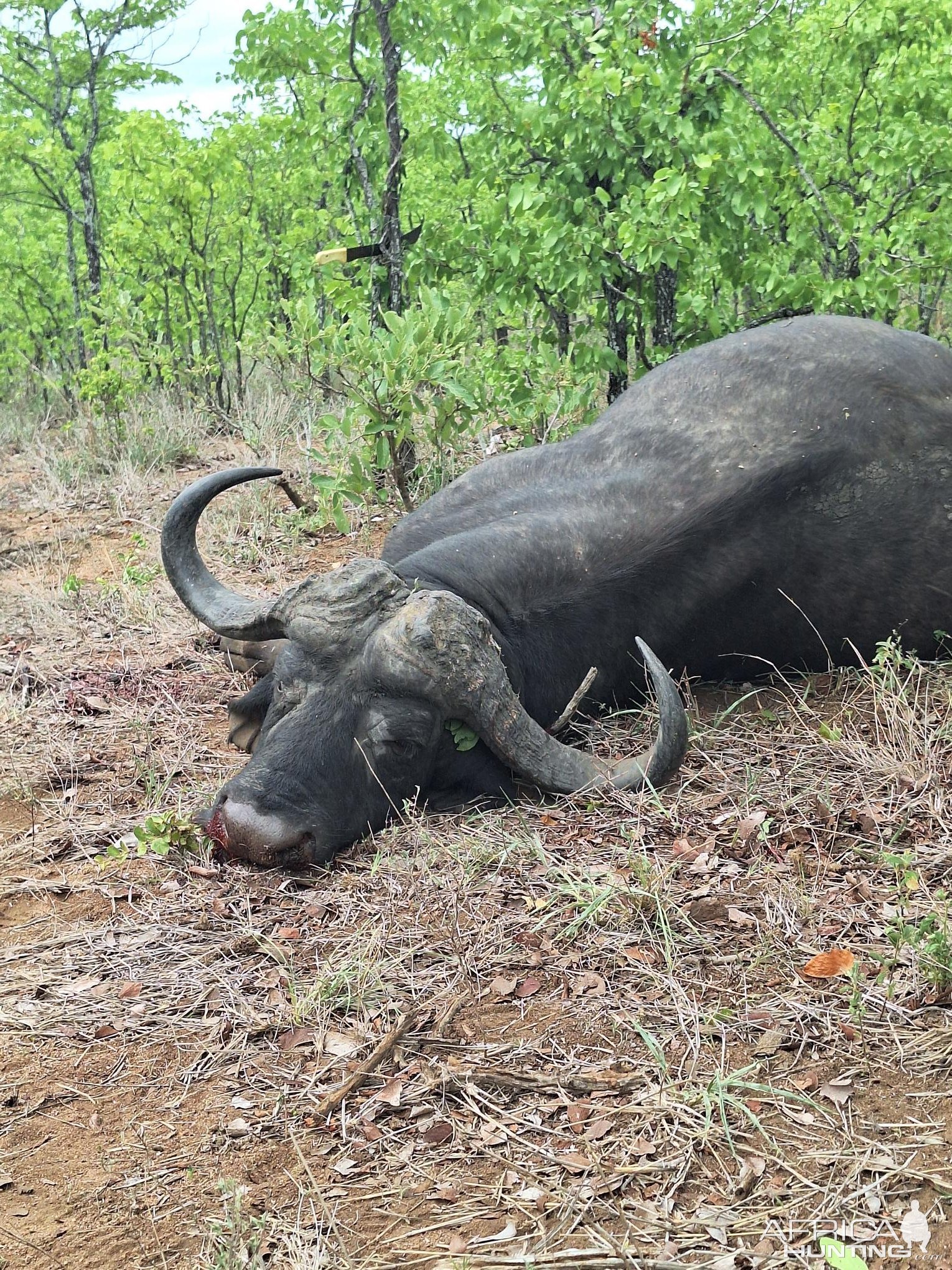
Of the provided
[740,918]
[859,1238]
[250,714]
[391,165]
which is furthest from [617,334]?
[859,1238]

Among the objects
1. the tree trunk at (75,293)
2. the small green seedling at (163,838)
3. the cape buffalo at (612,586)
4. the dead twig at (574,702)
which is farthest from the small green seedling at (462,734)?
the tree trunk at (75,293)

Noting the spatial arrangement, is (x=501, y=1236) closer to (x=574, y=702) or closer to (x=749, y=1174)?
(x=749, y=1174)

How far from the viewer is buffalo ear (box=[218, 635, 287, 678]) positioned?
5.20 m

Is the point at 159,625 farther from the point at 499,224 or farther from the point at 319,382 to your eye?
the point at 499,224

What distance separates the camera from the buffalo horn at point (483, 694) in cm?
390

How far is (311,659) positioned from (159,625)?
8.23ft

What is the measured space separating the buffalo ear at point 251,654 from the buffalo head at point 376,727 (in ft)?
3.05

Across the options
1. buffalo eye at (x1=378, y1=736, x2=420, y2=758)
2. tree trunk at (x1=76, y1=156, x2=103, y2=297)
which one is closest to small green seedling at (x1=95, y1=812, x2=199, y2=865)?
buffalo eye at (x1=378, y1=736, x2=420, y2=758)

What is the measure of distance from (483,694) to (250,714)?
107cm

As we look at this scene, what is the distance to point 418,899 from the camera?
359 centimetres

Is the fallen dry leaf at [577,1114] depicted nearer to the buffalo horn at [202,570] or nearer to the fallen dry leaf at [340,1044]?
the fallen dry leaf at [340,1044]

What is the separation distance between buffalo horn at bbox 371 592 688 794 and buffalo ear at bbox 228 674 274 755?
26.3 inches

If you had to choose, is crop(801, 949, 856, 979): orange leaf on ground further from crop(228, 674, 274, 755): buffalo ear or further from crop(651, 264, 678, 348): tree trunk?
crop(651, 264, 678, 348): tree trunk

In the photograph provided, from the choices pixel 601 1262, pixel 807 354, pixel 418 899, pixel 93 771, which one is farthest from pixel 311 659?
pixel 807 354
